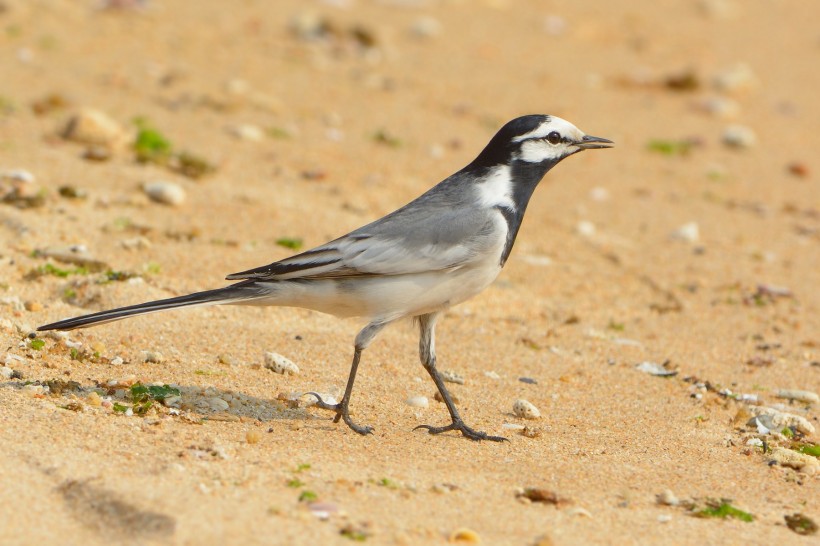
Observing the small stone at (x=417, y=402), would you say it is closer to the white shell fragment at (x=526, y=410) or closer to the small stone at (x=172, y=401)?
the white shell fragment at (x=526, y=410)

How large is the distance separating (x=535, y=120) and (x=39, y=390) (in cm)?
329

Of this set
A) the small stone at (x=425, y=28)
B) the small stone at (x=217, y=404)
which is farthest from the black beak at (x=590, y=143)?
the small stone at (x=425, y=28)

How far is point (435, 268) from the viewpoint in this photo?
246 inches

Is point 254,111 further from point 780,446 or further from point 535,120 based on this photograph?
point 780,446

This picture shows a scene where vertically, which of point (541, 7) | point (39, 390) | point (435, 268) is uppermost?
point (541, 7)

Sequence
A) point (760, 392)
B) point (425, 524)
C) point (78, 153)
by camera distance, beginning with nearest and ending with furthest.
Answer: point (425, 524) → point (760, 392) → point (78, 153)

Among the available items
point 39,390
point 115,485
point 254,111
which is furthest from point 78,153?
point 115,485

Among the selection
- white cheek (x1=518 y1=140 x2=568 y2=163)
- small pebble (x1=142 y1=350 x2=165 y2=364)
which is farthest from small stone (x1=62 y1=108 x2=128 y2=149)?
white cheek (x1=518 y1=140 x2=568 y2=163)

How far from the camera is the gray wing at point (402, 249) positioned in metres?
6.25

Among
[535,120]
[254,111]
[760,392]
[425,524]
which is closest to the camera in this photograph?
[425,524]

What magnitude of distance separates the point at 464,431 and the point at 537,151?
1.79m

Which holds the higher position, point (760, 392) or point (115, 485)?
point (760, 392)

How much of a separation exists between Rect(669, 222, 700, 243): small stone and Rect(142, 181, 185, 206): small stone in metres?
4.62

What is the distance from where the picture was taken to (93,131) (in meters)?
10.5
